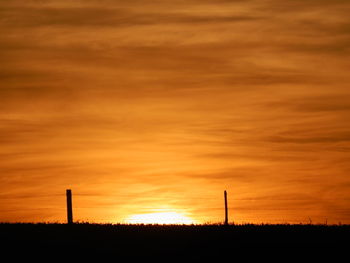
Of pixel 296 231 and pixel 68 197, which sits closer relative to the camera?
pixel 296 231

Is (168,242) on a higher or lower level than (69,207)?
lower

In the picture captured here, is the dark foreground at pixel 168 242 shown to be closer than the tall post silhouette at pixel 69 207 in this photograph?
Yes

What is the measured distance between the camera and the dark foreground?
22984mm

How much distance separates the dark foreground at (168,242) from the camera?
2298 cm

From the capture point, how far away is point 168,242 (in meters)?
25.3

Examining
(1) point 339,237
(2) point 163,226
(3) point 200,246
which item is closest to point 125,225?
(2) point 163,226

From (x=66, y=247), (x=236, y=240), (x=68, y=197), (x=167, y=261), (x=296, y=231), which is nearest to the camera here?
(x=167, y=261)

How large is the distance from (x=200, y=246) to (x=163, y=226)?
569cm

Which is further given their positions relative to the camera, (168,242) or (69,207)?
(69,207)

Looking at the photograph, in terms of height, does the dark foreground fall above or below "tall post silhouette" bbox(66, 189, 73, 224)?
below

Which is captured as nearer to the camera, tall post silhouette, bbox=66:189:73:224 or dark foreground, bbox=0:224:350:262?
dark foreground, bbox=0:224:350:262

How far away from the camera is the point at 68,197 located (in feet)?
103

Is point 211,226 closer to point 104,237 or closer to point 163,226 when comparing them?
point 163,226

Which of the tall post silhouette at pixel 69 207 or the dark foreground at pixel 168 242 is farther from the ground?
the tall post silhouette at pixel 69 207
